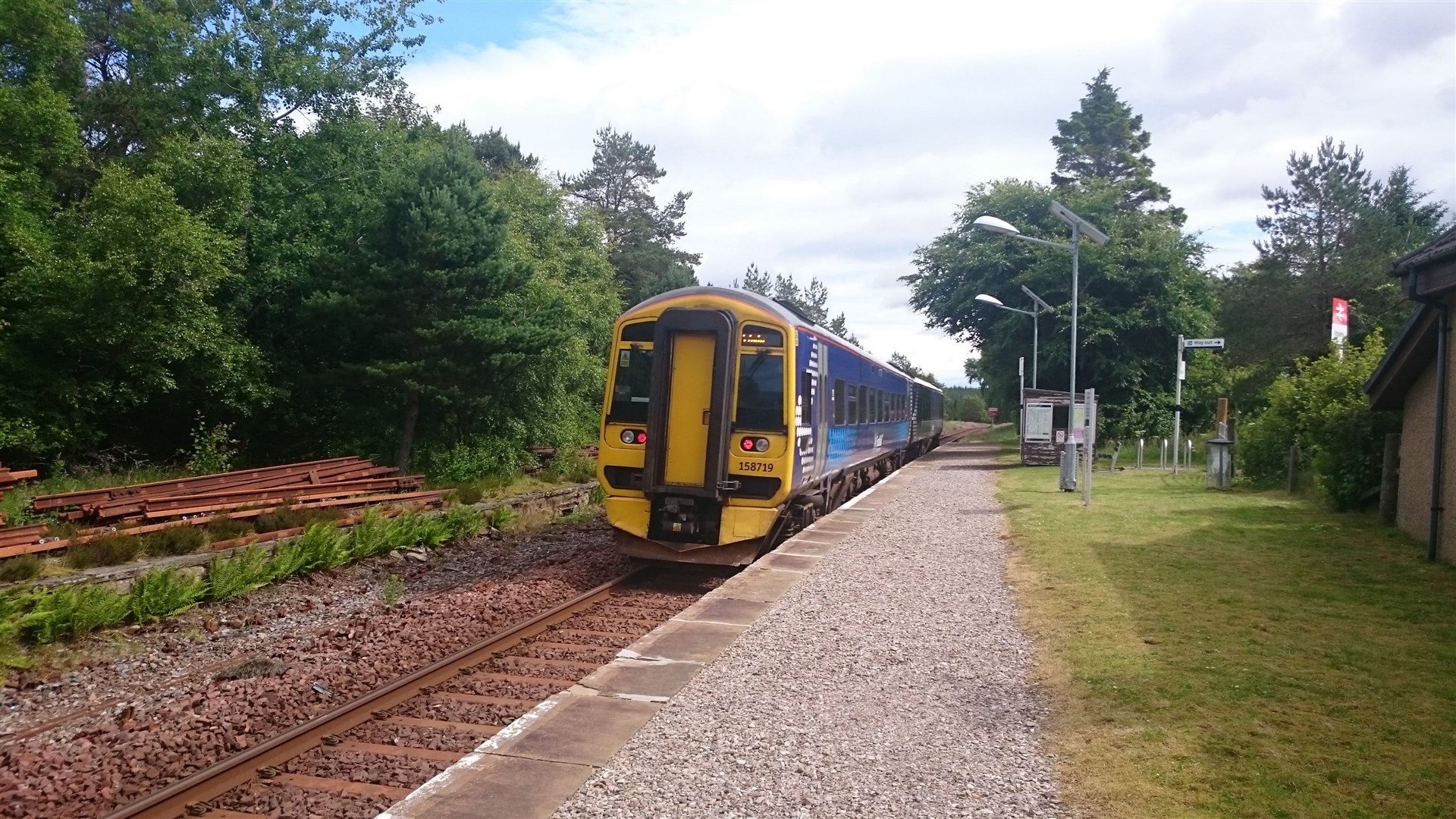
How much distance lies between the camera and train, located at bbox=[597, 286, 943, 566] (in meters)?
10.4

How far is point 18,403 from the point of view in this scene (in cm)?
1434

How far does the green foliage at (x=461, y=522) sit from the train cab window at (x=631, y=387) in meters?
4.64

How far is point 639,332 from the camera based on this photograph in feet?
35.9

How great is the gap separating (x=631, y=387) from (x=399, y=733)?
18.6 ft

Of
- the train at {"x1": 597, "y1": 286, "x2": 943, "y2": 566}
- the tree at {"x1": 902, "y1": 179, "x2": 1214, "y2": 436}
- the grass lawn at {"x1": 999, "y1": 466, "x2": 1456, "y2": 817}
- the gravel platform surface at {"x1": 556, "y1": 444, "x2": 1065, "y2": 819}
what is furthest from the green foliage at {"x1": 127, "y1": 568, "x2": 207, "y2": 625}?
the tree at {"x1": 902, "y1": 179, "x2": 1214, "y2": 436}

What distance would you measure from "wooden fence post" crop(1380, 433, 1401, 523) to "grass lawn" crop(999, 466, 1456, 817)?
863 mm

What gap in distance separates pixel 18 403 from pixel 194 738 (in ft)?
38.4

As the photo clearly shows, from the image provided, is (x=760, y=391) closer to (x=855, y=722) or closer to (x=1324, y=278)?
(x=855, y=722)

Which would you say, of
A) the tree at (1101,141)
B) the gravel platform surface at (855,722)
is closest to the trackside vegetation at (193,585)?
the gravel platform surface at (855,722)

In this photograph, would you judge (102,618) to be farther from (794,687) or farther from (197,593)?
(794,687)

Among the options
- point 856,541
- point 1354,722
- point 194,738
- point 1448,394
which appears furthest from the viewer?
point 856,541

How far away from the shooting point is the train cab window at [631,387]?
10789mm

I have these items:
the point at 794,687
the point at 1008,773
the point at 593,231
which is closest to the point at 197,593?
the point at 794,687

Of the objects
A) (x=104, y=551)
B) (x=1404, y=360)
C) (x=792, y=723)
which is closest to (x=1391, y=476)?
(x=1404, y=360)
